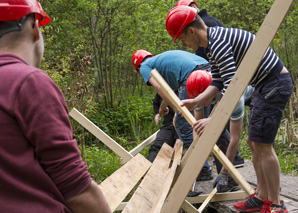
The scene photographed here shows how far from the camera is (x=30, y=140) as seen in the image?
102 cm

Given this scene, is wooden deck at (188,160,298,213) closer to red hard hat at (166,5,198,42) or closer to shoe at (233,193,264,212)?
shoe at (233,193,264,212)

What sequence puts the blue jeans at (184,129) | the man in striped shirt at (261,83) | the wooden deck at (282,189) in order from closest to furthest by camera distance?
the man in striped shirt at (261,83) → the wooden deck at (282,189) → the blue jeans at (184,129)

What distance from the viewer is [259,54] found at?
71.1 inches

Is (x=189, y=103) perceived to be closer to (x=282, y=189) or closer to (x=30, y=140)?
(x=282, y=189)

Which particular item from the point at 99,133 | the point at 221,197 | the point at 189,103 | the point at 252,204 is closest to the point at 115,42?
the point at 99,133

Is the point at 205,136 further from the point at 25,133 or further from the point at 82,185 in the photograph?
the point at 25,133

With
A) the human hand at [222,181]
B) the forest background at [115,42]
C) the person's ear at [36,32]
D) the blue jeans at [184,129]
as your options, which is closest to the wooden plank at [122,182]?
the blue jeans at [184,129]

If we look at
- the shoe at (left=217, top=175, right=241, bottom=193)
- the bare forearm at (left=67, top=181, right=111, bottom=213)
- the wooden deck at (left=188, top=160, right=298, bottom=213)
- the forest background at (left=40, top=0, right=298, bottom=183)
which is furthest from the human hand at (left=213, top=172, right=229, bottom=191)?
the forest background at (left=40, top=0, right=298, bottom=183)

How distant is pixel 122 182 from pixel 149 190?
34 cm

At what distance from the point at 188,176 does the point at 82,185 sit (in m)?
0.89

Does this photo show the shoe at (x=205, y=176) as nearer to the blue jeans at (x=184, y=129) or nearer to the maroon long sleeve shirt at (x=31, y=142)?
the blue jeans at (x=184, y=129)

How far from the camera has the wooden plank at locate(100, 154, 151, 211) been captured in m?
2.62

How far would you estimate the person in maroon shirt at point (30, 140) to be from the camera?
998 mm

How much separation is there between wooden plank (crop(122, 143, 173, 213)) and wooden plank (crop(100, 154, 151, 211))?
127 millimetres
